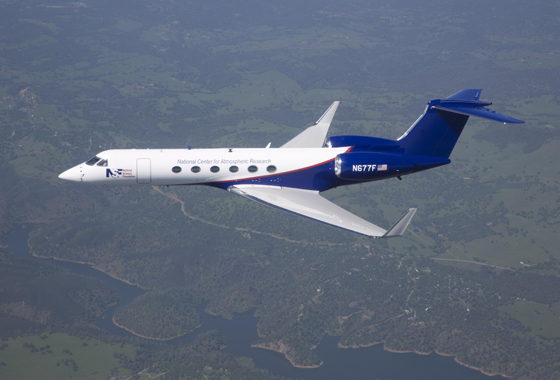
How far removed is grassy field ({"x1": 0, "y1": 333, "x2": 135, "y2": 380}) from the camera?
180125 mm

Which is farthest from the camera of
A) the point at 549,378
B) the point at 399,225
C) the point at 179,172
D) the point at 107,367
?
the point at 549,378

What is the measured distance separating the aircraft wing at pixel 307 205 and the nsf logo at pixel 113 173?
11.5m

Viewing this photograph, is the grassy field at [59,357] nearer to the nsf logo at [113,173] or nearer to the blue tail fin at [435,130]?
the nsf logo at [113,173]

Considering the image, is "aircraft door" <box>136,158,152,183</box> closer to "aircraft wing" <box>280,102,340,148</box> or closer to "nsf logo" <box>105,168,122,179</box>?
"nsf logo" <box>105,168,122,179</box>

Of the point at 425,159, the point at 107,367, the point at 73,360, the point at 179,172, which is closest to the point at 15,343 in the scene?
the point at 73,360

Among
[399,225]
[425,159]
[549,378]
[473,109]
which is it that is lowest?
[549,378]

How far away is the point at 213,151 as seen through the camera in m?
59.4

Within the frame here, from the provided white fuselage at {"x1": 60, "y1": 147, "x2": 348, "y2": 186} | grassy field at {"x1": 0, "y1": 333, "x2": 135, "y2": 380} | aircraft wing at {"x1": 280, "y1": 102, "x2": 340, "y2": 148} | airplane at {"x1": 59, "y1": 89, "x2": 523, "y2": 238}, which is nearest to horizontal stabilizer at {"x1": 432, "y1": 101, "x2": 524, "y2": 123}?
airplane at {"x1": 59, "y1": 89, "x2": 523, "y2": 238}

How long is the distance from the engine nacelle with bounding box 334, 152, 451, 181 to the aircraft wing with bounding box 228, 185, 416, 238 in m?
3.79

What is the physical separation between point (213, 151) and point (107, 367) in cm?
Result: 14660

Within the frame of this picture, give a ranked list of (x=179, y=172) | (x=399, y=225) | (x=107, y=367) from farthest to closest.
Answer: (x=107, y=367)
(x=179, y=172)
(x=399, y=225)

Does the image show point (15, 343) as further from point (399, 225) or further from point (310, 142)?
point (399, 225)

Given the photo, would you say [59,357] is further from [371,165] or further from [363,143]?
[371,165]

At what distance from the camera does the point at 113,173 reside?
2329 inches
